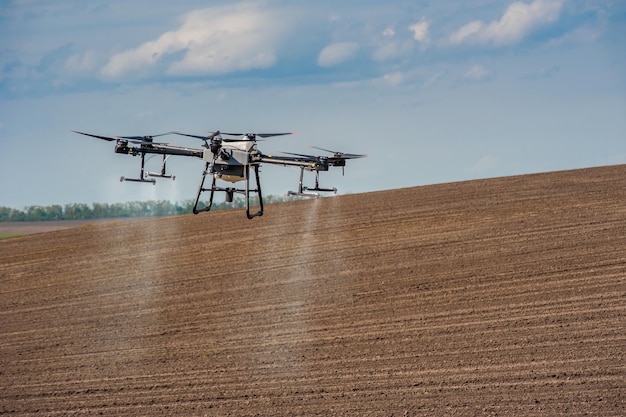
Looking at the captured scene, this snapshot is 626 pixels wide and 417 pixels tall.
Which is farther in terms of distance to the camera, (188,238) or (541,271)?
(188,238)

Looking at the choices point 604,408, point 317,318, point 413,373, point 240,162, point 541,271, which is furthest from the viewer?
point 541,271

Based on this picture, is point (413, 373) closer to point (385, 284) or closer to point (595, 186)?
point (385, 284)

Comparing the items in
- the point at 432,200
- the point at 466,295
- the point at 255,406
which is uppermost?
the point at 432,200

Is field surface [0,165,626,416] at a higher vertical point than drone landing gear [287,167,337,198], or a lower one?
lower

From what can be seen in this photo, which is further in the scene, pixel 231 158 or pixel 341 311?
pixel 341 311

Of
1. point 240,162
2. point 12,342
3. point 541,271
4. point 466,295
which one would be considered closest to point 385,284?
point 466,295

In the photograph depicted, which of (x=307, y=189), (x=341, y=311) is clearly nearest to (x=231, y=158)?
(x=307, y=189)

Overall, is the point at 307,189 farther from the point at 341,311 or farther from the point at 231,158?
the point at 341,311

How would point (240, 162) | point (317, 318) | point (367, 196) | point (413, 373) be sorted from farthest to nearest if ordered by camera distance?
1. point (367, 196)
2. point (317, 318)
3. point (413, 373)
4. point (240, 162)
